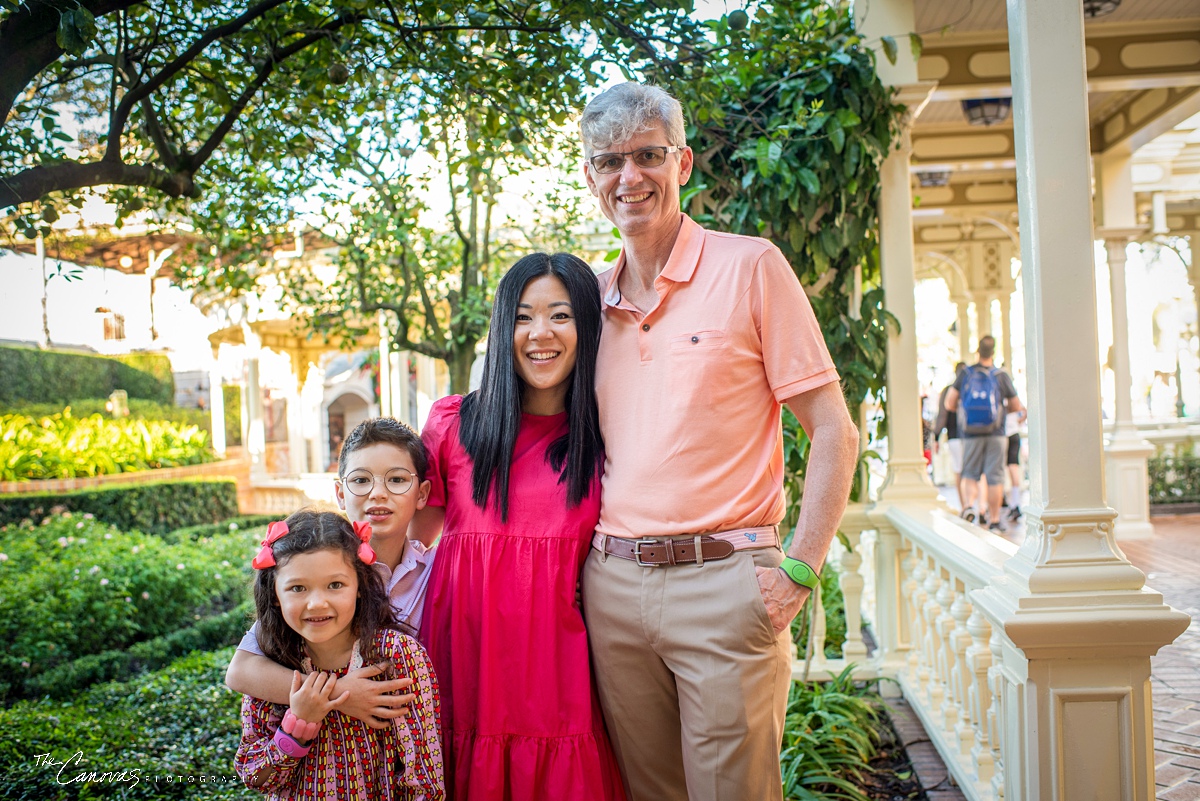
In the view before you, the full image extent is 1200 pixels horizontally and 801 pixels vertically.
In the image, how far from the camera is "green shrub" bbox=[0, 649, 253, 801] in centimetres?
280

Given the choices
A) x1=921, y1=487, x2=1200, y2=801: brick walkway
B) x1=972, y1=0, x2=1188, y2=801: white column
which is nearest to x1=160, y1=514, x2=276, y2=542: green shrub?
x1=921, y1=487, x2=1200, y2=801: brick walkway

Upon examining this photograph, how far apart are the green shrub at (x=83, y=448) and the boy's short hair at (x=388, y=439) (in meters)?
8.30

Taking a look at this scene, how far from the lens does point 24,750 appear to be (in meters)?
3.03

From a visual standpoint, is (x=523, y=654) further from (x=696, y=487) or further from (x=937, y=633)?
(x=937, y=633)

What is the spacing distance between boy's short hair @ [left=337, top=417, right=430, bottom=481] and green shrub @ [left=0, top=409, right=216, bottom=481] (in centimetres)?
830

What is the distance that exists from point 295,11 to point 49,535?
5.94m

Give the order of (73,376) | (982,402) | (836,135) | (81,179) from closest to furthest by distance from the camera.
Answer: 1. (81,179)
2. (836,135)
3. (982,402)
4. (73,376)

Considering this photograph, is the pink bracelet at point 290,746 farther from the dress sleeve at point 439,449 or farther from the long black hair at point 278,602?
the dress sleeve at point 439,449

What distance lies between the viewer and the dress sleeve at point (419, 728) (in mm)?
1683

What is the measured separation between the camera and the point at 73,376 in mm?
12125

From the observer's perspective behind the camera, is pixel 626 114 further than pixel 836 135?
No

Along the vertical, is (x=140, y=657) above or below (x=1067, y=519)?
below

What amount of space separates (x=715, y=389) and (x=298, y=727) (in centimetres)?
103

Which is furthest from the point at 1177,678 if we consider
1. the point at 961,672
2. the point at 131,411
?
the point at 131,411
